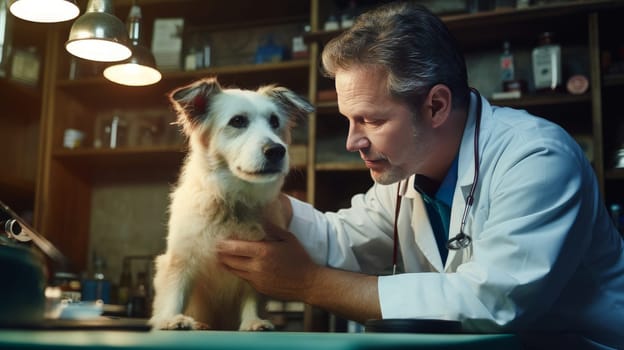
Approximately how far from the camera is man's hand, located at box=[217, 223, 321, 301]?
126 centimetres

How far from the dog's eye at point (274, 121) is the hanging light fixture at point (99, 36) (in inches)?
15.0

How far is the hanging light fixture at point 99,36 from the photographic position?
1324mm

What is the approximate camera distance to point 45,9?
1364 mm

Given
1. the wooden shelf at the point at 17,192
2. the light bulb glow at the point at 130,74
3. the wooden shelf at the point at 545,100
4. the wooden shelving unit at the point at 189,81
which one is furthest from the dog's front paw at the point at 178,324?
the wooden shelf at the point at 17,192

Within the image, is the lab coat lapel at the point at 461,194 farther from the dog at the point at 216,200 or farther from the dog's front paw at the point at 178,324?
the dog's front paw at the point at 178,324

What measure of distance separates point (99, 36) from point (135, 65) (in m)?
0.26

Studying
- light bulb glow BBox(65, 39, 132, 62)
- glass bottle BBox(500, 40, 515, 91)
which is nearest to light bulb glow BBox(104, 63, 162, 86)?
light bulb glow BBox(65, 39, 132, 62)

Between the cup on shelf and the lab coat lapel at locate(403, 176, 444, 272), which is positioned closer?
the lab coat lapel at locate(403, 176, 444, 272)

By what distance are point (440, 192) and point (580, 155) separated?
363 millimetres

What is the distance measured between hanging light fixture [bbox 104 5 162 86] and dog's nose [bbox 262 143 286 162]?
440mm

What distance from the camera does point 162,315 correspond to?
1237 mm

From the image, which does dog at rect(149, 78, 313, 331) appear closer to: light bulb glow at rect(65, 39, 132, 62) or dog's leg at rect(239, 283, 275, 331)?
dog's leg at rect(239, 283, 275, 331)

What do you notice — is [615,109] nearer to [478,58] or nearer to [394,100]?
[478,58]

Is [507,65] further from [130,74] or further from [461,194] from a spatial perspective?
[130,74]
